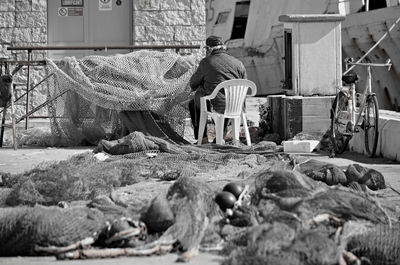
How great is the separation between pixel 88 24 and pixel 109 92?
366 centimetres

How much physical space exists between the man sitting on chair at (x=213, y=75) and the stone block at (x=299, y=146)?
1476 millimetres

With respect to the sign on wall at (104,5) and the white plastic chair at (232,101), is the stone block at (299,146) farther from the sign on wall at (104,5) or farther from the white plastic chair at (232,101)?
the sign on wall at (104,5)

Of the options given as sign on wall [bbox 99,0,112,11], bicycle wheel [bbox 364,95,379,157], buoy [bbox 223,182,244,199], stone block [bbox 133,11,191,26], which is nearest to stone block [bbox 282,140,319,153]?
bicycle wheel [bbox 364,95,379,157]

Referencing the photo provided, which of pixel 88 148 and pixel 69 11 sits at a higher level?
pixel 69 11

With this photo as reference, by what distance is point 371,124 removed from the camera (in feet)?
43.3

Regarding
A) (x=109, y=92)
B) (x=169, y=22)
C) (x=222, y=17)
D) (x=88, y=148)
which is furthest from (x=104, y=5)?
(x=222, y=17)

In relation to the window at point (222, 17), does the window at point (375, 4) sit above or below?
below

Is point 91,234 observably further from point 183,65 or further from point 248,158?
point 183,65

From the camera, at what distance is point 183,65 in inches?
622

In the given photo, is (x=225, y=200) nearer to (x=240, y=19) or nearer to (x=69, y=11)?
(x=69, y=11)

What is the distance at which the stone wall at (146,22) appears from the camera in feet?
59.7

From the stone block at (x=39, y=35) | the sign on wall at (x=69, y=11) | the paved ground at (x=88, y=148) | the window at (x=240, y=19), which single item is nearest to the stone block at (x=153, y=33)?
the sign on wall at (x=69, y=11)

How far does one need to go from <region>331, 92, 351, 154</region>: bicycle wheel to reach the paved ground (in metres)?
0.17

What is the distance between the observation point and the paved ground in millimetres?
5938
